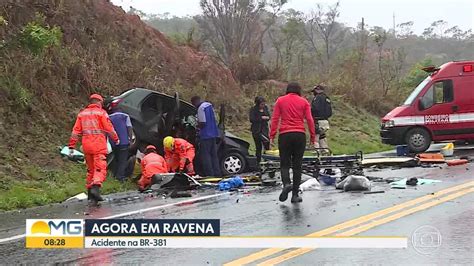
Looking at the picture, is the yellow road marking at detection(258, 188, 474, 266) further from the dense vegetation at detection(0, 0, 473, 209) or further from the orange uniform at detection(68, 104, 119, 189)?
the dense vegetation at detection(0, 0, 473, 209)

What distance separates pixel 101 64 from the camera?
705 inches

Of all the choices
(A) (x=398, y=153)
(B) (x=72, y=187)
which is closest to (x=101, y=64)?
(B) (x=72, y=187)

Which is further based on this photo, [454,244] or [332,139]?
[332,139]

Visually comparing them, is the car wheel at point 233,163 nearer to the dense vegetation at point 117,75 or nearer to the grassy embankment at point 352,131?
the dense vegetation at point 117,75

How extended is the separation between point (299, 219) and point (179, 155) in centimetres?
532

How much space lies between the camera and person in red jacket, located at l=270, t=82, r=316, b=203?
9.58m

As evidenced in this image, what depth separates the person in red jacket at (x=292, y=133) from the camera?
9.58 meters

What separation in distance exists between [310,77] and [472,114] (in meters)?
13.7

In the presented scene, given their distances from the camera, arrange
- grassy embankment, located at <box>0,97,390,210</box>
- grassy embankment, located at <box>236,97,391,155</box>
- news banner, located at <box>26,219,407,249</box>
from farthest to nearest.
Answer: grassy embankment, located at <box>236,97,391,155</box> < grassy embankment, located at <box>0,97,390,210</box> < news banner, located at <box>26,219,407,249</box>

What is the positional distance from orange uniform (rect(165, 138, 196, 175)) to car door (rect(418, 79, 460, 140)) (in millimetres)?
8377

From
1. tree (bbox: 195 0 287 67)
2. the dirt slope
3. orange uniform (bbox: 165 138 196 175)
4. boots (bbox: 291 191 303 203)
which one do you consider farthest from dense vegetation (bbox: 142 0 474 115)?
boots (bbox: 291 191 303 203)

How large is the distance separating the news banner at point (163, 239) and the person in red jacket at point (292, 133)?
267 cm

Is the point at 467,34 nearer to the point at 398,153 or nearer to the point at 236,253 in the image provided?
the point at 398,153

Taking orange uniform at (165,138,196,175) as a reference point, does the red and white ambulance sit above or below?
above
